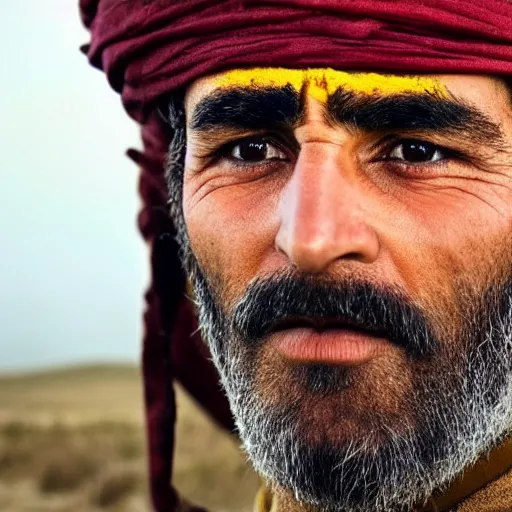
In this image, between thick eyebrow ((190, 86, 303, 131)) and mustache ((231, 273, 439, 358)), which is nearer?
mustache ((231, 273, 439, 358))

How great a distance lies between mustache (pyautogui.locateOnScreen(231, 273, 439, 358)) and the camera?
1.62 meters

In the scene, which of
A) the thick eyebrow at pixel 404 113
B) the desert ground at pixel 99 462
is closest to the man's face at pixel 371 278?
the thick eyebrow at pixel 404 113

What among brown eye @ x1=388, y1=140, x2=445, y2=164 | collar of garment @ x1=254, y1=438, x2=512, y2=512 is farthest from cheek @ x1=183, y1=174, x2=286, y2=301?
collar of garment @ x1=254, y1=438, x2=512, y2=512

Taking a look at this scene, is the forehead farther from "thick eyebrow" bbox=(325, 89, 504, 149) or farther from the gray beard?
the gray beard

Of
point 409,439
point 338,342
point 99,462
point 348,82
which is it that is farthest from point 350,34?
point 99,462

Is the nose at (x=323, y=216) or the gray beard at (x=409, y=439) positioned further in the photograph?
the gray beard at (x=409, y=439)

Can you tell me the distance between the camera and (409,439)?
1696 millimetres

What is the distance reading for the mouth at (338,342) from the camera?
165 cm

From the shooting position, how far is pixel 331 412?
1.66 m

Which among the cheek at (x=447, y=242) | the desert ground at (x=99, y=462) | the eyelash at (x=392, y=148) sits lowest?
the desert ground at (x=99, y=462)

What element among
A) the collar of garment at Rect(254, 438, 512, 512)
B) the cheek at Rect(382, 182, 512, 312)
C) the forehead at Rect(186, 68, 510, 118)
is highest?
the forehead at Rect(186, 68, 510, 118)

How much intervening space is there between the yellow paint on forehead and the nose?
0.42 feet

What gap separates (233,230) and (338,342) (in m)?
0.36

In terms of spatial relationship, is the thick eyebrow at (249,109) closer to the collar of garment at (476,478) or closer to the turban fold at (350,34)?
the turban fold at (350,34)
